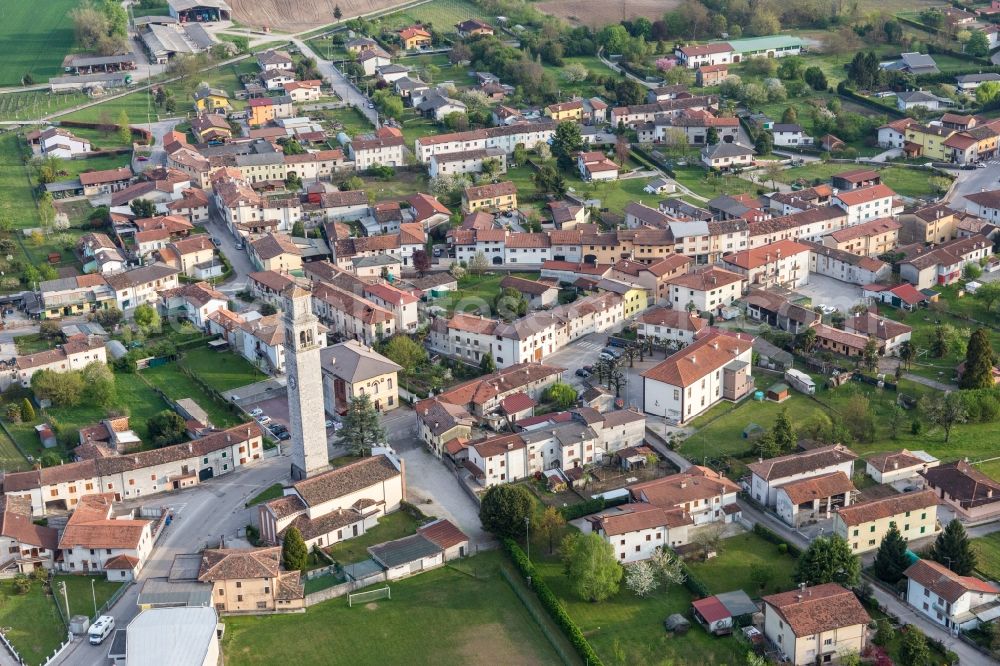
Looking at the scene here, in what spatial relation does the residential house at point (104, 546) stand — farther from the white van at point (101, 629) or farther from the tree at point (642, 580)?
the tree at point (642, 580)

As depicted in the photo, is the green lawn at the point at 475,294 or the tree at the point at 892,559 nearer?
the tree at the point at 892,559

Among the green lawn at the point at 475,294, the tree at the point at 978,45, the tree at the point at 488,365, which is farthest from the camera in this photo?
the tree at the point at 978,45

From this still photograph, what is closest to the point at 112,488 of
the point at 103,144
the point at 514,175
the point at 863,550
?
A: the point at 863,550

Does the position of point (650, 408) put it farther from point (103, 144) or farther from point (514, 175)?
point (103, 144)

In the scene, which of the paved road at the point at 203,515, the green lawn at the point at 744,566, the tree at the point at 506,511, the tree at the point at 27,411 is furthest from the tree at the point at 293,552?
the tree at the point at 27,411

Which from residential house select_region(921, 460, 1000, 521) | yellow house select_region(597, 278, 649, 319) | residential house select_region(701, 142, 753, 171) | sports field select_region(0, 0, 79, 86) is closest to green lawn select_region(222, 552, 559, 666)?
residential house select_region(921, 460, 1000, 521)

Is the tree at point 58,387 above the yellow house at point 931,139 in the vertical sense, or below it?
below

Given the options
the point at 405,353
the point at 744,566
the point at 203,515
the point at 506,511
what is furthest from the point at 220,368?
the point at 744,566
